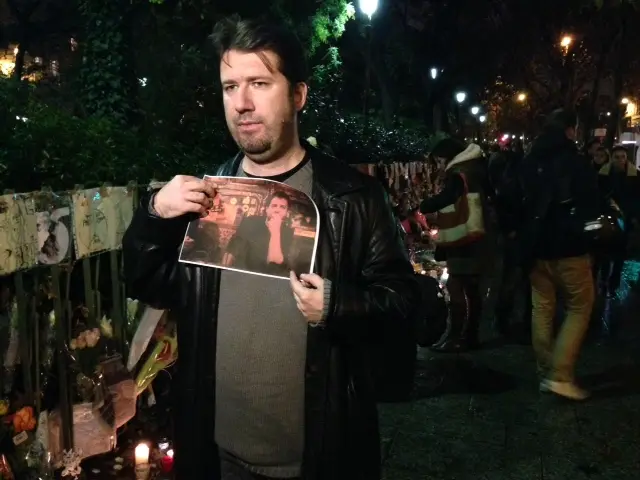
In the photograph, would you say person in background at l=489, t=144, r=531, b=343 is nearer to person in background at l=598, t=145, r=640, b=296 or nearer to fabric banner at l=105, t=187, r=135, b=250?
person in background at l=598, t=145, r=640, b=296

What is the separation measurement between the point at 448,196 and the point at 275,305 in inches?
177

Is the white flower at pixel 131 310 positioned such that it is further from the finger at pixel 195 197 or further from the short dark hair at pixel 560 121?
the short dark hair at pixel 560 121

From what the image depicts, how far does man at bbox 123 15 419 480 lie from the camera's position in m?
2.06

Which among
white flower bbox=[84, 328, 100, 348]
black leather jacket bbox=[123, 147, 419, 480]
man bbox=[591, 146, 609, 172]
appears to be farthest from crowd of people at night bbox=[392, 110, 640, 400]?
black leather jacket bbox=[123, 147, 419, 480]

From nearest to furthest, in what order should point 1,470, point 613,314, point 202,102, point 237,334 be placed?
point 237,334 < point 1,470 < point 202,102 < point 613,314

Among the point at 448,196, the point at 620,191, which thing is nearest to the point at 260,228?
the point at 448,196

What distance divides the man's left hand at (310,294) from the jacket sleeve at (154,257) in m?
0.43

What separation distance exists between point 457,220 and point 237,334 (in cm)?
474

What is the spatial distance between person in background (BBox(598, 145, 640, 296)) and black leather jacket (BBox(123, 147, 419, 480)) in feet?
24.5

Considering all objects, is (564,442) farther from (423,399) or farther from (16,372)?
(16,372)

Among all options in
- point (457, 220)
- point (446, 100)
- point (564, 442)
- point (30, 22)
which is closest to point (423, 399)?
point (564, 442)

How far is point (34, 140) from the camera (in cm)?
389

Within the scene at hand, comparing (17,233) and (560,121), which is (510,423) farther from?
(17,233)

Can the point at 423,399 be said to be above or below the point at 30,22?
below
